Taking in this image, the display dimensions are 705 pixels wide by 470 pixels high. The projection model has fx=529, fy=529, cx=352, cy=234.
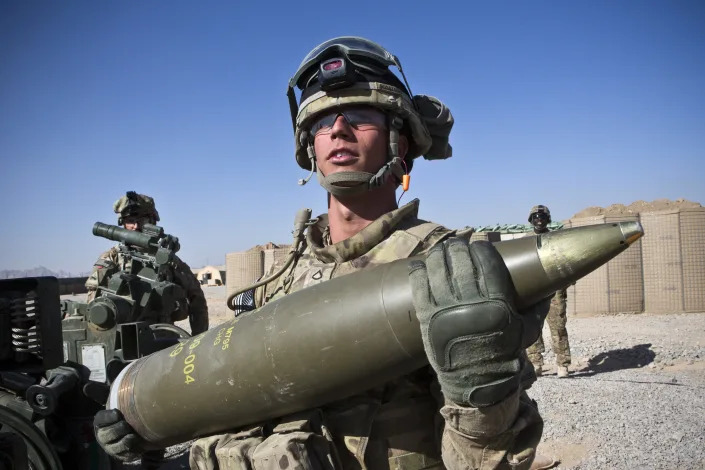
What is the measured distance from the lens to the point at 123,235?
24.0ft

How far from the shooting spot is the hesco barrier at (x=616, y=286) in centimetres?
1258

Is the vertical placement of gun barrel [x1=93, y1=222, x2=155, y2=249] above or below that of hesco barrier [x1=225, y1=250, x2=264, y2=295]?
above

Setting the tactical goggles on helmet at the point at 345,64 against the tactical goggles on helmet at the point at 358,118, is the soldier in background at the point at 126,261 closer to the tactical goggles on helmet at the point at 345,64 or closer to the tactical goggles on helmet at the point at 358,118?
the tactical goggles on helmet at the point at 345,64

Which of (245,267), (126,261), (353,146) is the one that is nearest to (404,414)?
(353,146)

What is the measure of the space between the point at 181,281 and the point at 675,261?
432 inches

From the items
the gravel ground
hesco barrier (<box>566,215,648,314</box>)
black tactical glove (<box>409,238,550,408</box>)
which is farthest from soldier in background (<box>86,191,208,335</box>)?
hesco barrier (<box>566,215,648,314</box>)

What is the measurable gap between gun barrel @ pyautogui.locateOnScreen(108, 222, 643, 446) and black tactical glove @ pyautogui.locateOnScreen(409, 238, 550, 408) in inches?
6.2

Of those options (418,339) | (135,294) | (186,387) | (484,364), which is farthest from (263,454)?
(135,294)

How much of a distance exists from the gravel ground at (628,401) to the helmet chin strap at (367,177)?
4108mm

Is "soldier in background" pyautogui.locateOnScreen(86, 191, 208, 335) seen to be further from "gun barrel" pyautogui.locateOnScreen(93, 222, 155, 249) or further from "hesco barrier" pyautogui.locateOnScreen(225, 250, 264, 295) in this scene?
"hesco barrier" pyautogui.locateOnScreen(225, 250, 264, 295)

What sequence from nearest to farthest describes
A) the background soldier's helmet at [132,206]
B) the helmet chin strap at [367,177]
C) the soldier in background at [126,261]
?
1. the helmet chin strap at [367,177]
2. the soldier in background at [126,261]
3. the background soldier's helmet at [132,206]

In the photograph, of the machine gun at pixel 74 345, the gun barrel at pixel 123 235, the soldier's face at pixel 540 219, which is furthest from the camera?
the soldier's face at pixel 540 219

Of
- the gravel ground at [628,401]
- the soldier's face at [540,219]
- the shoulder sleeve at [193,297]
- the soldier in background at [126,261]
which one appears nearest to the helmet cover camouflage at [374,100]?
the gravel ground at [628,401]

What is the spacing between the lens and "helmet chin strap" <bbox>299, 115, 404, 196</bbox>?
7.59ft
